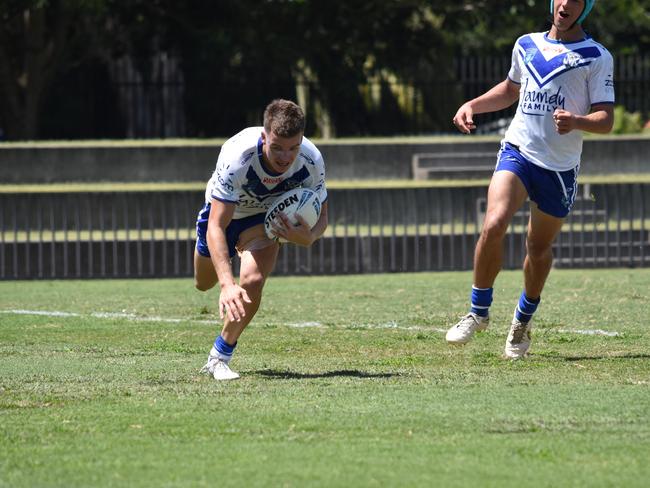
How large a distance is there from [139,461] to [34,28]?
22671 millimetres

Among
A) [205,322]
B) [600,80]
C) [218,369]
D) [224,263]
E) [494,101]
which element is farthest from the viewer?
[205,322]

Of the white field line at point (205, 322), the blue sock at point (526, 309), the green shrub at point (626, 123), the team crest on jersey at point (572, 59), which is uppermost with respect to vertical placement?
the team crest on jersey at point (572, 59)

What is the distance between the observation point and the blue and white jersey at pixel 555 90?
28.1 feet

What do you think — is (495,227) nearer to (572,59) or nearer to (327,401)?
(572,59)

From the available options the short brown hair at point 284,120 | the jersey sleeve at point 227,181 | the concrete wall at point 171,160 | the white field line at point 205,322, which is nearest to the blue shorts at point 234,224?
the jersey sleeve at point 227,181

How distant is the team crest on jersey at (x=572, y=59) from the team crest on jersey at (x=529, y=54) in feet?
0.75

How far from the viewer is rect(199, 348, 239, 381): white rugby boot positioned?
7973mm

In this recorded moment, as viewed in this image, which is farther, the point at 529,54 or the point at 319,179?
the point at 529,54

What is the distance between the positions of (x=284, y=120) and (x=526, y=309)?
231 cm

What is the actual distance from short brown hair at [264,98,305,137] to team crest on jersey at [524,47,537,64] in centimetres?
177

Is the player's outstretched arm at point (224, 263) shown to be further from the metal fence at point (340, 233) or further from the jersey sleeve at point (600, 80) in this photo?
the metal fence at point (340, 233)

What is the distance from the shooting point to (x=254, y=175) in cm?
816

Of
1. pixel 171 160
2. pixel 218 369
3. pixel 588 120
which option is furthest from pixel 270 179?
pixel 171 160

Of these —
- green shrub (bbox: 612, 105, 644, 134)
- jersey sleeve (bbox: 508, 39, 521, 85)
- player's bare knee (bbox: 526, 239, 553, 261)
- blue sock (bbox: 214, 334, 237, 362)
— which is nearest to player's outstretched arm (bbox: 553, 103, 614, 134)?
jersey sleeve (bbox: 508, 39, 521, 85)
